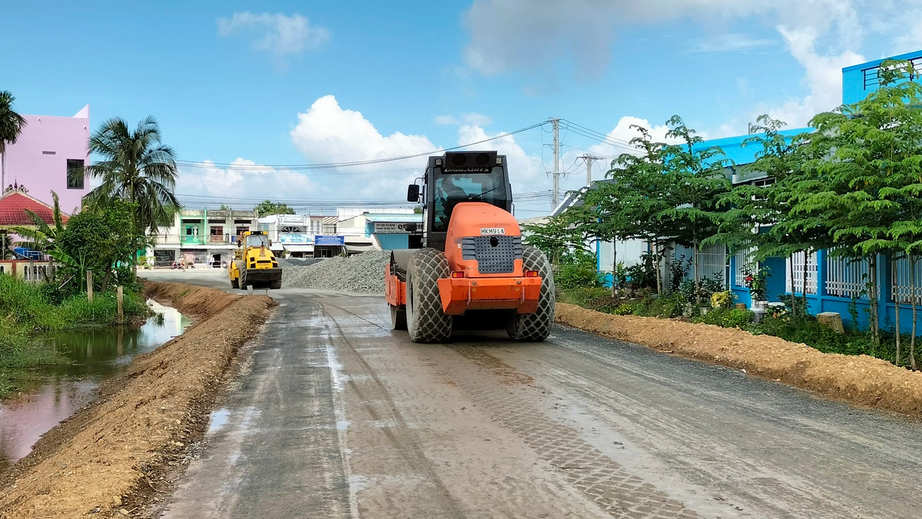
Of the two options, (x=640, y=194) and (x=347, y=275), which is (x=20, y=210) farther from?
(x=640, y=194)

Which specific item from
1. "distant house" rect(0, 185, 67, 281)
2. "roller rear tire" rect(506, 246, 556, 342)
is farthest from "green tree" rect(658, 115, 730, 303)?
"distant house" rect(0, 185, 67, 281)

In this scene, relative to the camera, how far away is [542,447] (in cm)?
651

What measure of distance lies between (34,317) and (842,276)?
23321mm

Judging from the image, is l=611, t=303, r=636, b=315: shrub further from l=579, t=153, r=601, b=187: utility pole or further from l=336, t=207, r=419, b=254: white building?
l=336, t=207, r=419, b=254: white building

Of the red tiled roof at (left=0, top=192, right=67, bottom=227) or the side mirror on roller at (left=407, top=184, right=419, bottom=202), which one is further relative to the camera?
the red tiled roof at (left=0, top=192, right=67, bottom=227)

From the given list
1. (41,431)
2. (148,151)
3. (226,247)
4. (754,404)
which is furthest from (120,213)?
(226,247)

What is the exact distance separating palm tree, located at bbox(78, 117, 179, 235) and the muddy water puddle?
41.2 feet

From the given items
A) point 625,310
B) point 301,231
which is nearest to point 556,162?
point 625,310

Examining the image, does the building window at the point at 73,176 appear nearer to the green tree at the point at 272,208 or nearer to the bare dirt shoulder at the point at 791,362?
the bare dirt shoulder at the point at 791,362

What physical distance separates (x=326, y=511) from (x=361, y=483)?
0.59 m

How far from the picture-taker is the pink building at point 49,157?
4306 centimetres

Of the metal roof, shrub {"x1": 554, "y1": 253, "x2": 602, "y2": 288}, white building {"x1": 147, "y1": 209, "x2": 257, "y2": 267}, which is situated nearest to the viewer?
shrub {"x1": 554, "y1": 253, "x2": 602, "y2": 288}

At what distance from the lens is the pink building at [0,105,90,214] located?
43062 mm

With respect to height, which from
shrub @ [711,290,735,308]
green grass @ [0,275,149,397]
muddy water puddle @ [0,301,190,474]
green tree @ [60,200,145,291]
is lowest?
muddy water puddle @ [0,301,190,474]
